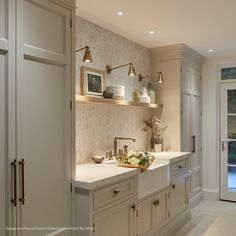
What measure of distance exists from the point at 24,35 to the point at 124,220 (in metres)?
1.82

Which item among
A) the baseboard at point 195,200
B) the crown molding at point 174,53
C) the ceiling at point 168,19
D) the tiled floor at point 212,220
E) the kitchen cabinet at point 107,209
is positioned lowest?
the tiled floor at point 212,220

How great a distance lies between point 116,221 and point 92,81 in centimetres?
152

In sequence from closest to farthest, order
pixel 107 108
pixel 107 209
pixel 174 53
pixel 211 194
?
pixel 107 209 → pixel 107 108 → pixel 174 53 → pixel 211 194

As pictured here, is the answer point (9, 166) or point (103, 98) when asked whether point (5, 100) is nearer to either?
point (9, 166)

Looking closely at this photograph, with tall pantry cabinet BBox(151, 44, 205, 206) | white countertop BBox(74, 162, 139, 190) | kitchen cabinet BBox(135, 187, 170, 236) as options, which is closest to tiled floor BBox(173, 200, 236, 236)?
tall pantry cabinet BBox(151, 44, 205, 206)

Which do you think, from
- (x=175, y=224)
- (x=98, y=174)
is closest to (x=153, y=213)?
(x=175, y=224)

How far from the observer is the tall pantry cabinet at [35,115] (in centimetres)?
170

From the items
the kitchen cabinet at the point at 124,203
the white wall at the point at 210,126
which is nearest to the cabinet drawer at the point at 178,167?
the kitchen cabinet at the point at 124,203

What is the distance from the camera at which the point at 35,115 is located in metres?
1.90

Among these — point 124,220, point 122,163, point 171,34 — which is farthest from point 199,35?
point 124,220

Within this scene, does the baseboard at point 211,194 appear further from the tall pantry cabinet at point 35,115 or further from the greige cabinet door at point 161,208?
the tall pantry cabinet at point 35,115

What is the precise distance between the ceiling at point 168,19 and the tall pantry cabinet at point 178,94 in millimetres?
257

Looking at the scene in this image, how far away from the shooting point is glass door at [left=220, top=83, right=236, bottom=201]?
5.02 m

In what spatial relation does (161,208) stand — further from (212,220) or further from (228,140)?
(228,140)
